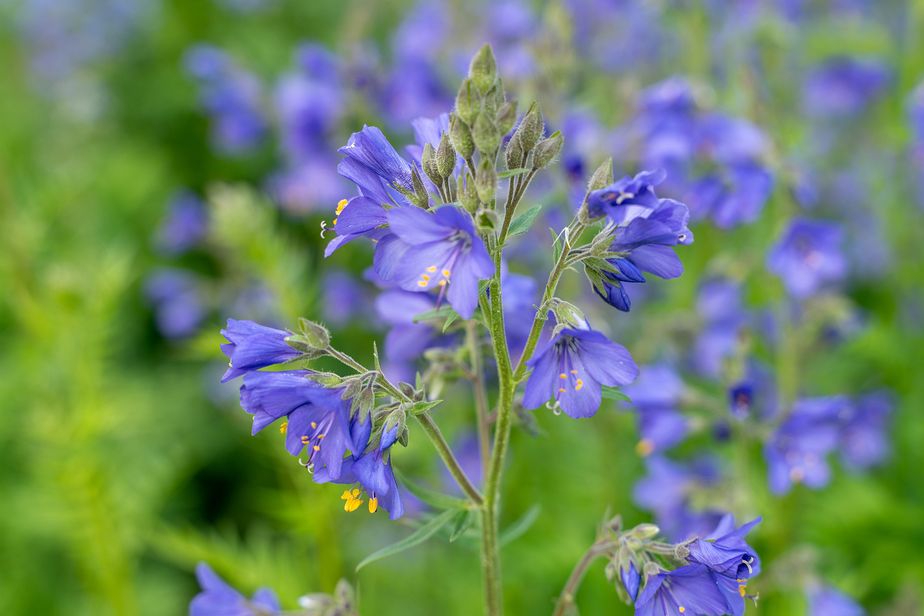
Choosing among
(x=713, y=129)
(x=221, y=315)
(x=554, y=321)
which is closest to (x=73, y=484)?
(x=221, y=315)

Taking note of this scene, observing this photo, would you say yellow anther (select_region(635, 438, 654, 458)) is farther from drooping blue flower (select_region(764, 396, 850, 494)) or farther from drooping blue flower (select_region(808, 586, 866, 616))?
drooping blue flower (select_region(808, 586, 866, 616))

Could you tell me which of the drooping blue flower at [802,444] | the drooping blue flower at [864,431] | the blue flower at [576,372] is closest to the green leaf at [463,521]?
the blue flower at [576,372]

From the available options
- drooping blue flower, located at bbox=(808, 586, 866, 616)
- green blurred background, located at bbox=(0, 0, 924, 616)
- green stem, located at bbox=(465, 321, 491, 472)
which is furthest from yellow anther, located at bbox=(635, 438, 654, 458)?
green stem, located at bbox=(465, 321, 491, 472)

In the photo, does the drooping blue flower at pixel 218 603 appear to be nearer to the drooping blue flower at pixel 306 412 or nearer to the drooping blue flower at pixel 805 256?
the drooping blue flower at pixel 306 412

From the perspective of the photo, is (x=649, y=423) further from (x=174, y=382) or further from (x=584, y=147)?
(x=174, y=382)

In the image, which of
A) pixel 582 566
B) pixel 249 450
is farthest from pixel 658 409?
pixel 249 450

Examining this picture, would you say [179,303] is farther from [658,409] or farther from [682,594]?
[682,594]

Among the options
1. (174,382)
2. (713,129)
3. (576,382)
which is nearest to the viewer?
(576,382)
